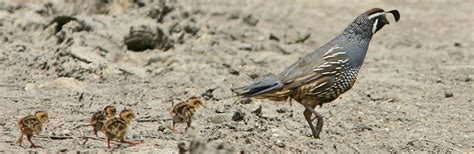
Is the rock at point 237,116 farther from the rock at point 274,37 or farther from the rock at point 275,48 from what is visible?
the rock at point 274,37

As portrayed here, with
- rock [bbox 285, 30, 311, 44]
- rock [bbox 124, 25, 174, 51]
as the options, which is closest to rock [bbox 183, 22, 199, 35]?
rock [bbox 124, 25, 174, 51]

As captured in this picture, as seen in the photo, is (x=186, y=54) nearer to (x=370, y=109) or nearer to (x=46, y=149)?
(x=370, y=109)

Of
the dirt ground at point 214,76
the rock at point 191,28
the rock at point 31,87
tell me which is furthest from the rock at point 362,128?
the rock at point 191,28

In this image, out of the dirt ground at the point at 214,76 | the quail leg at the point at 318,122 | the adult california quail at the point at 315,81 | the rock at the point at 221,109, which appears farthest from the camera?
the rock at the point at 221,109

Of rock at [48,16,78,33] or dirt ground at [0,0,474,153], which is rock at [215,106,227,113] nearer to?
dirt ground at [0,0,474,153]

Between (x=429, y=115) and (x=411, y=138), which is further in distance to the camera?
(x=429, y=115)

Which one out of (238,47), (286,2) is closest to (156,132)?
(238,47)
